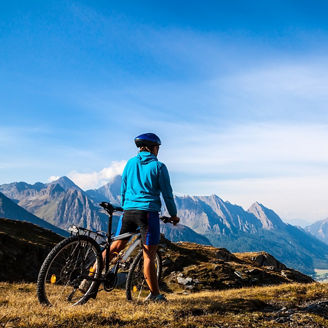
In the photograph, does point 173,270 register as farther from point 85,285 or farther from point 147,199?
point 147,199

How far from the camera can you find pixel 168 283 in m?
20.2

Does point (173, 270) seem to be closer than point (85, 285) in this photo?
No

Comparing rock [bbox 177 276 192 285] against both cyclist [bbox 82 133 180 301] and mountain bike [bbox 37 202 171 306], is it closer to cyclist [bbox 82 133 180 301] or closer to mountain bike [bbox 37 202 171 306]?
cyclist [bbox 82 133 180 301]

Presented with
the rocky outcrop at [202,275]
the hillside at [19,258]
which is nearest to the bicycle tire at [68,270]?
the hillside at [19,258]

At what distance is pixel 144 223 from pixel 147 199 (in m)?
0.62

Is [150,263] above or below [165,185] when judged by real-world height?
below

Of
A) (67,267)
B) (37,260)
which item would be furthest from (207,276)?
(67,267)

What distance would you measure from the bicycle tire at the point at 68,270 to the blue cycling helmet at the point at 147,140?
2.86m

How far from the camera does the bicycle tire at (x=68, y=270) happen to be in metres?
7.19

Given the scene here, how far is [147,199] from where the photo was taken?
8289mm

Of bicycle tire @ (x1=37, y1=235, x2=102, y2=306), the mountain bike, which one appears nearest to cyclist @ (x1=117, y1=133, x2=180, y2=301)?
the mountain bike

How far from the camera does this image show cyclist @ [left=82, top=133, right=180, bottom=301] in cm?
830

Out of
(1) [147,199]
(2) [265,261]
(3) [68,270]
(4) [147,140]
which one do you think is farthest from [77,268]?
(2) [265,261]

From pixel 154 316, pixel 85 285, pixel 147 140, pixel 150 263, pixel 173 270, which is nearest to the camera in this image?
pixel 154 316
